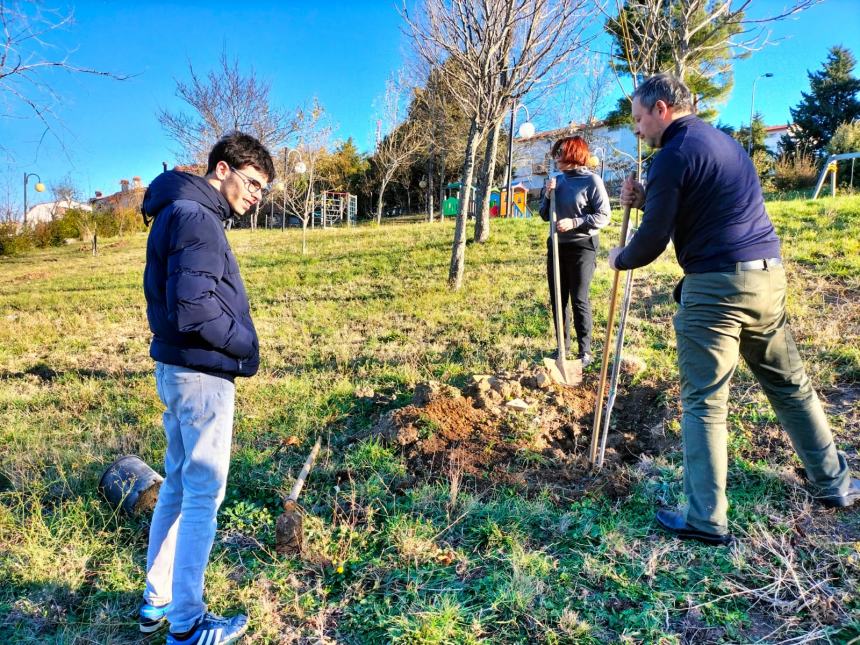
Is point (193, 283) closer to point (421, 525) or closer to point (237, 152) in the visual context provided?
point (237, 152)

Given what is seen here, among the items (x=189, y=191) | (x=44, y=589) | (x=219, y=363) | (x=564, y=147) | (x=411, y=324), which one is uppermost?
(x=564, y=147)

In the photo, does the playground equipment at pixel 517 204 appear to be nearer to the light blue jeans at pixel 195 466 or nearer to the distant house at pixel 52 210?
the distant house at pixel 52 210

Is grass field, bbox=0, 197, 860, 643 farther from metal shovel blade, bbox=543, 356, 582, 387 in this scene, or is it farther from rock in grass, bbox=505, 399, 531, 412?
rock in grass, bbox=505, 399, 531, 412

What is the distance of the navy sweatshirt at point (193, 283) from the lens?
177 cm

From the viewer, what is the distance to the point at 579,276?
14.7 feet

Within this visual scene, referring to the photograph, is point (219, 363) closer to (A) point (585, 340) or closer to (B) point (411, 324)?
(A) point (585, 340)

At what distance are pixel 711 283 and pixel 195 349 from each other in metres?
2.17

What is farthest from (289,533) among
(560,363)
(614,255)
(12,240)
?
(12,240)

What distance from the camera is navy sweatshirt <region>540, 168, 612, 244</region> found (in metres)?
4.35

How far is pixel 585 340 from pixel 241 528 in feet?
10.4

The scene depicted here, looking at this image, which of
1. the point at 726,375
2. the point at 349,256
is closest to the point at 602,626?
the point at 726,375

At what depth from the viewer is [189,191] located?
73.7 inches

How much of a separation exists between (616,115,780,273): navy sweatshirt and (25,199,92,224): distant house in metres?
31.6

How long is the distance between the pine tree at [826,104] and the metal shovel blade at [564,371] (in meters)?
31.1
